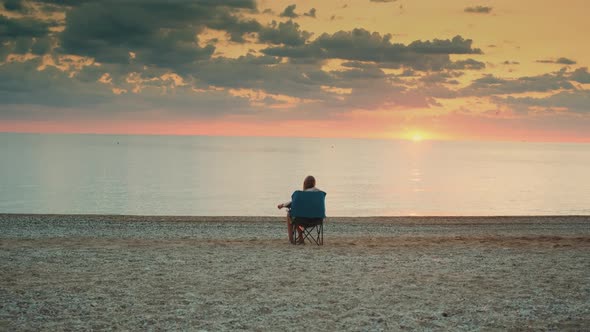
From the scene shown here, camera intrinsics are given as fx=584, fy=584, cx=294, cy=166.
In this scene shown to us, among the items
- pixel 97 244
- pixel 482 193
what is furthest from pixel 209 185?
pixel 97 244

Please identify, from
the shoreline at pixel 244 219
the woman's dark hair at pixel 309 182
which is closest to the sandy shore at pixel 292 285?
the woman's dark hair at pixel 309 182

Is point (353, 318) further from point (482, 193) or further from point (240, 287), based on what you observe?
point (482, 193)

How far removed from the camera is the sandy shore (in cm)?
827

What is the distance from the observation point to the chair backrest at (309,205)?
1559 cm

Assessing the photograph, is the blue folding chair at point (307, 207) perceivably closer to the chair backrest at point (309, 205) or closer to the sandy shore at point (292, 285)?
the chair backrest at point (309, 205)

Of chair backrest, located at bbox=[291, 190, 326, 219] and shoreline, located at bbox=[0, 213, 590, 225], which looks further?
shoreline, located at bbox=[0, 213, 590, 225]

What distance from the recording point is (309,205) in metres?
15.7

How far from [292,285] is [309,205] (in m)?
5.43

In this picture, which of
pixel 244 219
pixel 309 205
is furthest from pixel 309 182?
pixel 244 219

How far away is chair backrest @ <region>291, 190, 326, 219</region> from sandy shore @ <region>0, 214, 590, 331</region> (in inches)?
39.3

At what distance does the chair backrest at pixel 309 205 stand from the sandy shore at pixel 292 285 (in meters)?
1.00

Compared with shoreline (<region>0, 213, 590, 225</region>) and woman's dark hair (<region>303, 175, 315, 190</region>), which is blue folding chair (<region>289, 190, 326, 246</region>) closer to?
woman's dark hair (<region>303, 175, 315, 190</region>)

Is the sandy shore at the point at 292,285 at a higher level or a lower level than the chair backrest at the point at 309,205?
lower

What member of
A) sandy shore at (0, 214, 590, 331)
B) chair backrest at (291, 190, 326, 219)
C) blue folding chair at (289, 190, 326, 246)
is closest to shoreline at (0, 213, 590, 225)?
sandy shore at (0, 214, 590, 331)
